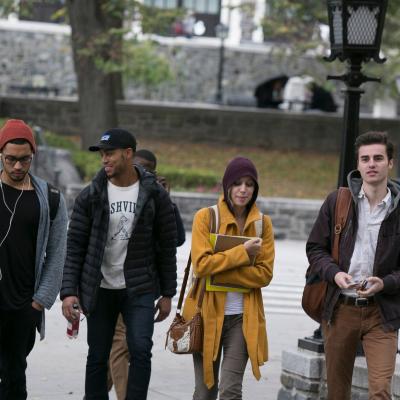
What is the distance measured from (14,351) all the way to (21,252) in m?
0.59

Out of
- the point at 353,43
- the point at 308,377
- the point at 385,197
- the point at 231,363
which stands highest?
the point at 353,43

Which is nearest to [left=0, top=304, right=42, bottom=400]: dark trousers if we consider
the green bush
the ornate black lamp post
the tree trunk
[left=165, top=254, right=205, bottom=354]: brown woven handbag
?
[left=165, top=254, right=205, bottom=354]: brown woven handbag

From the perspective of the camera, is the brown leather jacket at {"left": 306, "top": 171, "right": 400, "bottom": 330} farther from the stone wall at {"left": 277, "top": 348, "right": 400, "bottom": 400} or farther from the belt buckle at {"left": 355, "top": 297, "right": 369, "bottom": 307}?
the stone wall at {"left": 277, "top": 348, "right": 400, "bottom": 400}

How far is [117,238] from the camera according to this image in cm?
670

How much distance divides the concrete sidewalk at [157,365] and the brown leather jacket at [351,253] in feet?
7.14

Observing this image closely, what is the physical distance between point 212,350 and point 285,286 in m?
7.62

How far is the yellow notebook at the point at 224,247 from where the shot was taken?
659cm

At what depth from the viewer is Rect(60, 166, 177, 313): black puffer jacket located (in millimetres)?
6637

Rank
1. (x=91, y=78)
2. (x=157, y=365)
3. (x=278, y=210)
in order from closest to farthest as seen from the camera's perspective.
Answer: (x=157, y=365) → (x=278, y=210) → (x=91, y=78)

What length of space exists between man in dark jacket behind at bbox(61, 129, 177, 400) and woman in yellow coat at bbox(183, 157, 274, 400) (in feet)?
0.95

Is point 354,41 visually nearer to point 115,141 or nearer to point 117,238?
point 115,141

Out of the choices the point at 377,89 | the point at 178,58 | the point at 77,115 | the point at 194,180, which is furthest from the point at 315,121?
the point at 178,58

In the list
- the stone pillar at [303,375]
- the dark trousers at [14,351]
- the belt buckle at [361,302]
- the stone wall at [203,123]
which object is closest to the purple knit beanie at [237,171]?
the belt buckle at [361,302]

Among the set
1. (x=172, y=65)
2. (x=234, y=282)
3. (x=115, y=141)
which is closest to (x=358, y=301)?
(x=234, y=282)
